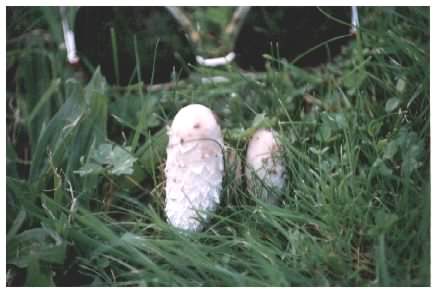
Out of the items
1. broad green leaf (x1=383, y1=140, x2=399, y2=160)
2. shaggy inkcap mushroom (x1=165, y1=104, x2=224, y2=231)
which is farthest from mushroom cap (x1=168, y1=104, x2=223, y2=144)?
broad green leaf (x1=383, y1=140, x2=399, y2=160)

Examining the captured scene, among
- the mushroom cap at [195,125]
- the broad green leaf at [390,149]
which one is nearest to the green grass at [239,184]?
the broad green leaf at [390,149]

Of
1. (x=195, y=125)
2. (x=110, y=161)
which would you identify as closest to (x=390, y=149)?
(x=195, y=125)

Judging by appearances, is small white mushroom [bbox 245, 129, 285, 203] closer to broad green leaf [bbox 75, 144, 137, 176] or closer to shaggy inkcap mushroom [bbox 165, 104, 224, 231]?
shaggy inkcap mushroom [bbox 165, 104, 224, 231]

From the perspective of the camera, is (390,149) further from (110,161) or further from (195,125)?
(110,161)

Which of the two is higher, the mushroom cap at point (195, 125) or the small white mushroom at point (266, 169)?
the mushroom cap at point (195, 125)

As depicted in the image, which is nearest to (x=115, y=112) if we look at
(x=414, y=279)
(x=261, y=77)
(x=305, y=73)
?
(x=261, y=77)

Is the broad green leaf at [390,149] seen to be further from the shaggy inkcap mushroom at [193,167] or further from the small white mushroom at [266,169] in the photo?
the shaggy inkcap mushroom at [193,167]
